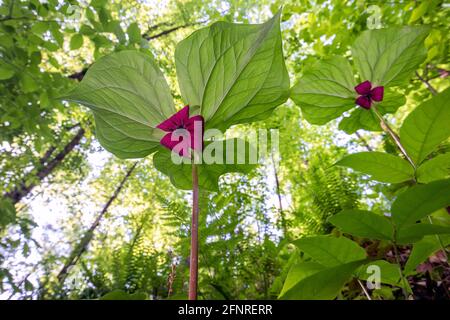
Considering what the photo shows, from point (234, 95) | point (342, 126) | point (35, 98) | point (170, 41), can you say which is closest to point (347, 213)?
point (234, 95)

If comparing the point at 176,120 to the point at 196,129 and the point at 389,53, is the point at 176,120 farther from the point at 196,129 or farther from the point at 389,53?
the point at 389,53

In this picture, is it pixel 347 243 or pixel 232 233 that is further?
pixel 232 233

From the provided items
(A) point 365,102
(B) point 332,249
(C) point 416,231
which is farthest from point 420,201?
(A) point 365,102

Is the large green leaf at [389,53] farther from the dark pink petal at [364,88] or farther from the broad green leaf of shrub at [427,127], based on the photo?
the broad green leaf of shrub at [427,127]

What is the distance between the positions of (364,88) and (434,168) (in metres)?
0.25

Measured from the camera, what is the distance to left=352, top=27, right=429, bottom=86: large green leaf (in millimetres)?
514

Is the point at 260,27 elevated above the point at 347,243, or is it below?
above

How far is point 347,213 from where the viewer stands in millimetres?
296

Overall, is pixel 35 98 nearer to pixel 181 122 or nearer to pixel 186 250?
pixel 186 250

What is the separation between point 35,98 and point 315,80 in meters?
2.04

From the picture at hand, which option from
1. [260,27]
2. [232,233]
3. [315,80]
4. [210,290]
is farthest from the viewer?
[232,233]

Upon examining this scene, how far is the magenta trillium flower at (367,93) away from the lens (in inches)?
22.3

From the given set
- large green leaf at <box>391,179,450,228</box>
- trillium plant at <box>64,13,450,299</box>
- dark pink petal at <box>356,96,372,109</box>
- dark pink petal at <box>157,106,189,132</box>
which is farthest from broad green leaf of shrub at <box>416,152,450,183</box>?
dark pink petal at <box>157,106,189,132</box>
